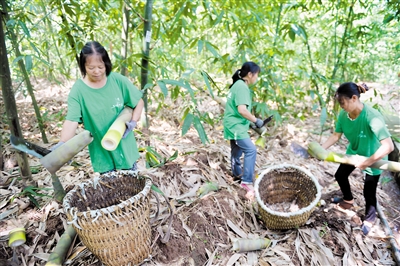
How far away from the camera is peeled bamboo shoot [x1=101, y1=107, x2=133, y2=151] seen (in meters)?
1.67

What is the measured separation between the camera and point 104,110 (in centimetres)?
185

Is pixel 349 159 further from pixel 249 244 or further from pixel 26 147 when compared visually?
pixel 26 147

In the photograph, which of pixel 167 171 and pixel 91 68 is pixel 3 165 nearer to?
pixel 167 171

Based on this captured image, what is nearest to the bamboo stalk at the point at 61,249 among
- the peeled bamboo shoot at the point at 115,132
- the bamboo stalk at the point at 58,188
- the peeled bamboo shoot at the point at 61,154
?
the bamboo stalk at the point at 58,188

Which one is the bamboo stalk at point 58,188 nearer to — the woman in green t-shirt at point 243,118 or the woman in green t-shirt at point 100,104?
the woman in green t-shirt at point 100,104

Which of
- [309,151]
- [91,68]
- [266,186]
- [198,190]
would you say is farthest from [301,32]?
[91,68]

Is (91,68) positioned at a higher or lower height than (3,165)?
higher

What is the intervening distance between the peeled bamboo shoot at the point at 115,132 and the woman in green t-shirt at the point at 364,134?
1746mm

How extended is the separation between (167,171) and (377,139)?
195 cm

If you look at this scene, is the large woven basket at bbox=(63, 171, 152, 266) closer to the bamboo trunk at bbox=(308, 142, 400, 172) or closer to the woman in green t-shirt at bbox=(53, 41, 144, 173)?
the woman in green t-shirt at bbox=(53, 41, 144, 173)

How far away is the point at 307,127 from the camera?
15.4 ft

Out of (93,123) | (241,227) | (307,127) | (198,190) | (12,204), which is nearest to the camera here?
(93,123)

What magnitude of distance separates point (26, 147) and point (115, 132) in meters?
0.51

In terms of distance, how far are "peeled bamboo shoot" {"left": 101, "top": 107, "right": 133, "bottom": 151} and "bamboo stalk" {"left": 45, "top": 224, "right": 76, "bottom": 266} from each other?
76 cm
